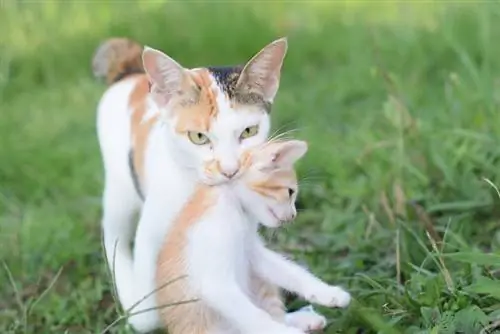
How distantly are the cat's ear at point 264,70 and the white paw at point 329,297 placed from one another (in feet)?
1.35

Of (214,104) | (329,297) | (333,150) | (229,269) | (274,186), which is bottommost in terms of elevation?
(333,150)

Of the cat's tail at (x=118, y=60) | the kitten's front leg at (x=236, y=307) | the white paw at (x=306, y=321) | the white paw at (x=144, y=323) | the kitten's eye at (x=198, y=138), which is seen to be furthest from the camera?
the cat's tail at (x=118, y=60)

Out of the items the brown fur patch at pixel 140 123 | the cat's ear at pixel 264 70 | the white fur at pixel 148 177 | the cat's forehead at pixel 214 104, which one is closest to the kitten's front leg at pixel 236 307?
the white fur at pixel 148 177

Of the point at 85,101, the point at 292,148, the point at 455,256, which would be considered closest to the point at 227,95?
the point at 292,148

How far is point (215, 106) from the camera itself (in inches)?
83.0

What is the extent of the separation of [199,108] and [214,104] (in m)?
0.03

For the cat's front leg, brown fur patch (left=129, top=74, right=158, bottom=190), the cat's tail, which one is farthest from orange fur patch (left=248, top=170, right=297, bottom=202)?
the cat's tail

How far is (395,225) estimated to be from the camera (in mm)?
2842

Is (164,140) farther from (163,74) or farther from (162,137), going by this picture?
(163,74)

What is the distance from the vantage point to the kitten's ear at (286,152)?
200cm

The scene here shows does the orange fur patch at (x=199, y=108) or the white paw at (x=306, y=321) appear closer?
the orange fur patch at (x=199, y=108)

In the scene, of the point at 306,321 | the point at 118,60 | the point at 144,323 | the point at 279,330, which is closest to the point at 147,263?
the point at 144,323

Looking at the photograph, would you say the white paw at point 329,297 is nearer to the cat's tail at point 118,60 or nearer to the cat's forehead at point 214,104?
the cat's forehead at point 214,104

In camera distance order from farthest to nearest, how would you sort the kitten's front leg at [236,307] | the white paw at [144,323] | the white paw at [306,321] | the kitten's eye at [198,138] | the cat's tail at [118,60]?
the cat's tail at [118,60] < the white paw at [144,323] < the white paw at [306,321] < the kitten's eye at [198,138] < the kitten's front leg at [236,307]
